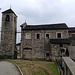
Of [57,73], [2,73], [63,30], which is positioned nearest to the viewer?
[2,73]

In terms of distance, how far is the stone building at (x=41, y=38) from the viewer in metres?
40.9

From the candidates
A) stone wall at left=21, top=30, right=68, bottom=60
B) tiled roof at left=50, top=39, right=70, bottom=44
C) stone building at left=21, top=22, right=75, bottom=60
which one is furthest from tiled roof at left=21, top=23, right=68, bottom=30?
tiled roof at left=50, top=39, right=70, bottom=44

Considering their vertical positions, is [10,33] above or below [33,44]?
above

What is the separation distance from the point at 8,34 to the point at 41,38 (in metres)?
7.93

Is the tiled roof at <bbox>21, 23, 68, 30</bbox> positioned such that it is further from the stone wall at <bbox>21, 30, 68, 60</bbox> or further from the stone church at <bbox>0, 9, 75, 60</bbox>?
the stone wall at <bbox>21, 30, 68, 60</bbox>

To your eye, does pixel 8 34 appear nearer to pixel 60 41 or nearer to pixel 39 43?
pixel 39 43

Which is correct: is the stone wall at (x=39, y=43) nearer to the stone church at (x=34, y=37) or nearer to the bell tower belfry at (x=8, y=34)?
the stone church at (x=34, y=37)

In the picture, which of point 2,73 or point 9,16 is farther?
point 9,16

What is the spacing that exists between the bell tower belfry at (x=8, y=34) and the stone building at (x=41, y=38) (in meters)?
2.37

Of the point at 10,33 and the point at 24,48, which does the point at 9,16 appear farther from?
the point at 24,48

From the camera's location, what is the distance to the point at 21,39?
4256 cm

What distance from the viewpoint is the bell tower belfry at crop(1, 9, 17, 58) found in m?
41.6

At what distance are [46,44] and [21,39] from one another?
20.2 feet

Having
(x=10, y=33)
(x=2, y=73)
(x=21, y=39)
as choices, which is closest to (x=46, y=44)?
(x=21, y=39)
